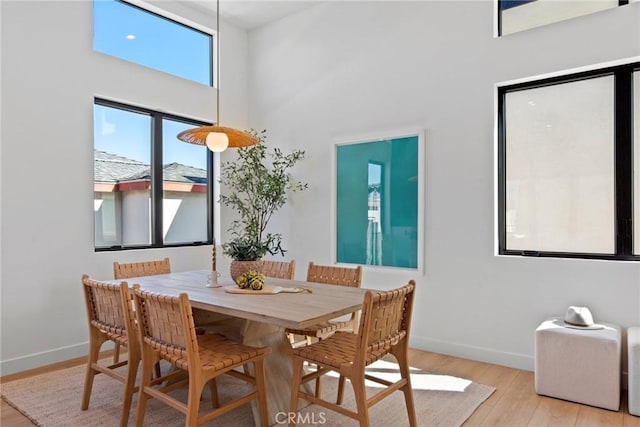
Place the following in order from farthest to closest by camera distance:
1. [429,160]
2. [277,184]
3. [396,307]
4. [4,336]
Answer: [277,184]
[429,160]
[4,336]
[396,307]

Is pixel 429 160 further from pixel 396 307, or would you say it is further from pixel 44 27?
pixel 44 27

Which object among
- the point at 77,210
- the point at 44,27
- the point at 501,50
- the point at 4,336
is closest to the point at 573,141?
the point at 501,50

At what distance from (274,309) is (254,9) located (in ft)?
13.0

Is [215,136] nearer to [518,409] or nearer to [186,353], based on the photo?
[186,353]

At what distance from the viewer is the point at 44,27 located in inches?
138

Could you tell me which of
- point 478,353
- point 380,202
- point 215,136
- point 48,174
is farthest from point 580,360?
point 48,174

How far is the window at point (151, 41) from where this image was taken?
4.03 meters

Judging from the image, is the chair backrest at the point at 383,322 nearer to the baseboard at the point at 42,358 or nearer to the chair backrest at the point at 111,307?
the chair backrest at the point at 111,307

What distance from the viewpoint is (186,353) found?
1.97 m

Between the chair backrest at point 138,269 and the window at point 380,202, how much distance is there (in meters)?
1.81

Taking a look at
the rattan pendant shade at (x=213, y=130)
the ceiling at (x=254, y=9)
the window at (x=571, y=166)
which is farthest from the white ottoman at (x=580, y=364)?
the ceiling at (x=254, y=9)

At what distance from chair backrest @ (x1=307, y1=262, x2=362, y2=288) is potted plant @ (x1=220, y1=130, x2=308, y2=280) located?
1.24 meters

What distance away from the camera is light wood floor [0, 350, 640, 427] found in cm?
251

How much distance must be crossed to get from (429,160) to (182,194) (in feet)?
9.06
